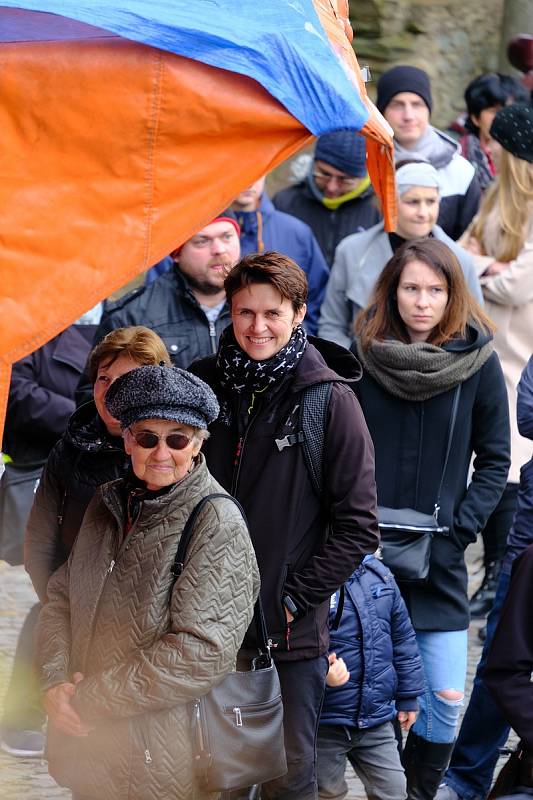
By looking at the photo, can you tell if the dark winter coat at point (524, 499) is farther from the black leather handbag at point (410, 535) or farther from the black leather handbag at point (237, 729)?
the black leather handbag at point (237, 729)

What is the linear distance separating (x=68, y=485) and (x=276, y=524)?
0.71 meters

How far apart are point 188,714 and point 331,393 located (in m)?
1.03

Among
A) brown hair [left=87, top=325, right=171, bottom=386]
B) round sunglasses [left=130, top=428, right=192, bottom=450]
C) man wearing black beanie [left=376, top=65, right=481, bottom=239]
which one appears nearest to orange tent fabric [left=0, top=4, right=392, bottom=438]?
round sunglasses [left=130, top=428, right=192, bottom=450]

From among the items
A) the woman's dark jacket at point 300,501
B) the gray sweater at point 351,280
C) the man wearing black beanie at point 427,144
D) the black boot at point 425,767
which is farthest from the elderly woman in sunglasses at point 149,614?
the man wearing black beanie at point 427,144

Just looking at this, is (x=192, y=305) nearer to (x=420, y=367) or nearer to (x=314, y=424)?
(x=420, y=367)

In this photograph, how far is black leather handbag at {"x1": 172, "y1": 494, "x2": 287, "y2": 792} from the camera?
3.42 meters

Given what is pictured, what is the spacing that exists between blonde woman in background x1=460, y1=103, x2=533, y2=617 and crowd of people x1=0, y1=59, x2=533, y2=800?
59 centimetres

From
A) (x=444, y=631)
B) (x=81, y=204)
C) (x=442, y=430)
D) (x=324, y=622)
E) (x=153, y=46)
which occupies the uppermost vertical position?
(x=153, y=46)

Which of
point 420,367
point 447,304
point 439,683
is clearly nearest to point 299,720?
point 439,683

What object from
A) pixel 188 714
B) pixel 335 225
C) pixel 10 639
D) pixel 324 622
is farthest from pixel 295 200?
pixel 188 714

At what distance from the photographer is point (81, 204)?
3.06 m

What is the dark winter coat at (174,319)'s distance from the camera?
16.9 feet

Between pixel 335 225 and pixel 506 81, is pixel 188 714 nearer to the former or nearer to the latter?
pixel 335 225

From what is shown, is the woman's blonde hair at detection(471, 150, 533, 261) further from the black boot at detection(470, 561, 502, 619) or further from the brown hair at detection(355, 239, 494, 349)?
the brown hair at detection(355, 239, 494, 349)
